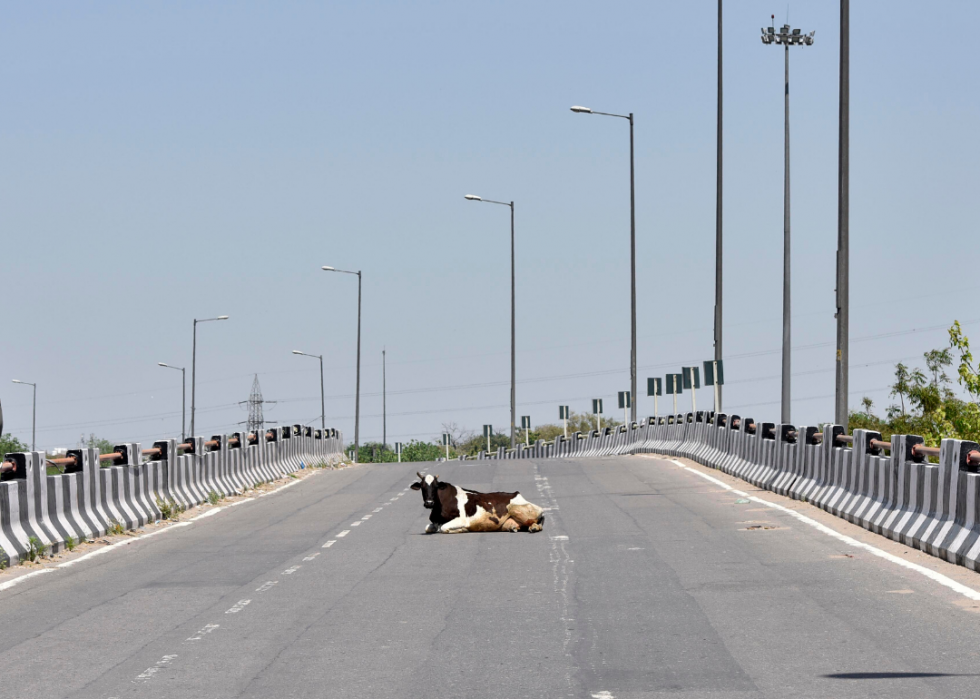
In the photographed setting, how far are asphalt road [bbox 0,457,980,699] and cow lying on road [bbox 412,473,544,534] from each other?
0.22m

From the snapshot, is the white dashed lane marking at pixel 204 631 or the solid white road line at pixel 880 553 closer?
the white dashed lane marking at pixel 204 631

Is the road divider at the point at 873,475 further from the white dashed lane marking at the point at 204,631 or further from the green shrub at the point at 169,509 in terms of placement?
the green shrub at the point at 169,509

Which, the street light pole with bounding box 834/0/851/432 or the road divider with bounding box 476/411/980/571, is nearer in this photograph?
the road divider with bounding box 476/411/980/571

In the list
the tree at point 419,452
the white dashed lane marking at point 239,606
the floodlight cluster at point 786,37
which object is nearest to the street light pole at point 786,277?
the floodlight cluster at point 786,37

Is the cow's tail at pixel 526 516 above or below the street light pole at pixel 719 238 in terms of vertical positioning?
below

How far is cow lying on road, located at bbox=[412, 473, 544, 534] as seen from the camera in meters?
17.6

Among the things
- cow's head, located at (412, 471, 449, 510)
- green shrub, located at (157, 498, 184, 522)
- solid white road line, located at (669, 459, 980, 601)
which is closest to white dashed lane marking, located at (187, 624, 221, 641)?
solid white road line, located at (669, 459, 980, 601)

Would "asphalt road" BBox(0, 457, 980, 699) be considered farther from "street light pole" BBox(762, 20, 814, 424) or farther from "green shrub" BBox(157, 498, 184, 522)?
"street light pole" BBox(762, 20, 814, 424)

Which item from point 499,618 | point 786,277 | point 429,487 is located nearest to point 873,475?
point 429,487

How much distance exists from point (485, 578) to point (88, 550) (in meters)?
6.21

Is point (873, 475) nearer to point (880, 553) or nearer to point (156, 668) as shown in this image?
point (880, 553)

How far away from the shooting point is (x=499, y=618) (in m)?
10.5

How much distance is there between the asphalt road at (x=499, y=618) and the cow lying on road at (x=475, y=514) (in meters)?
0.22

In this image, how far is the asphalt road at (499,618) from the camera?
8227mm
